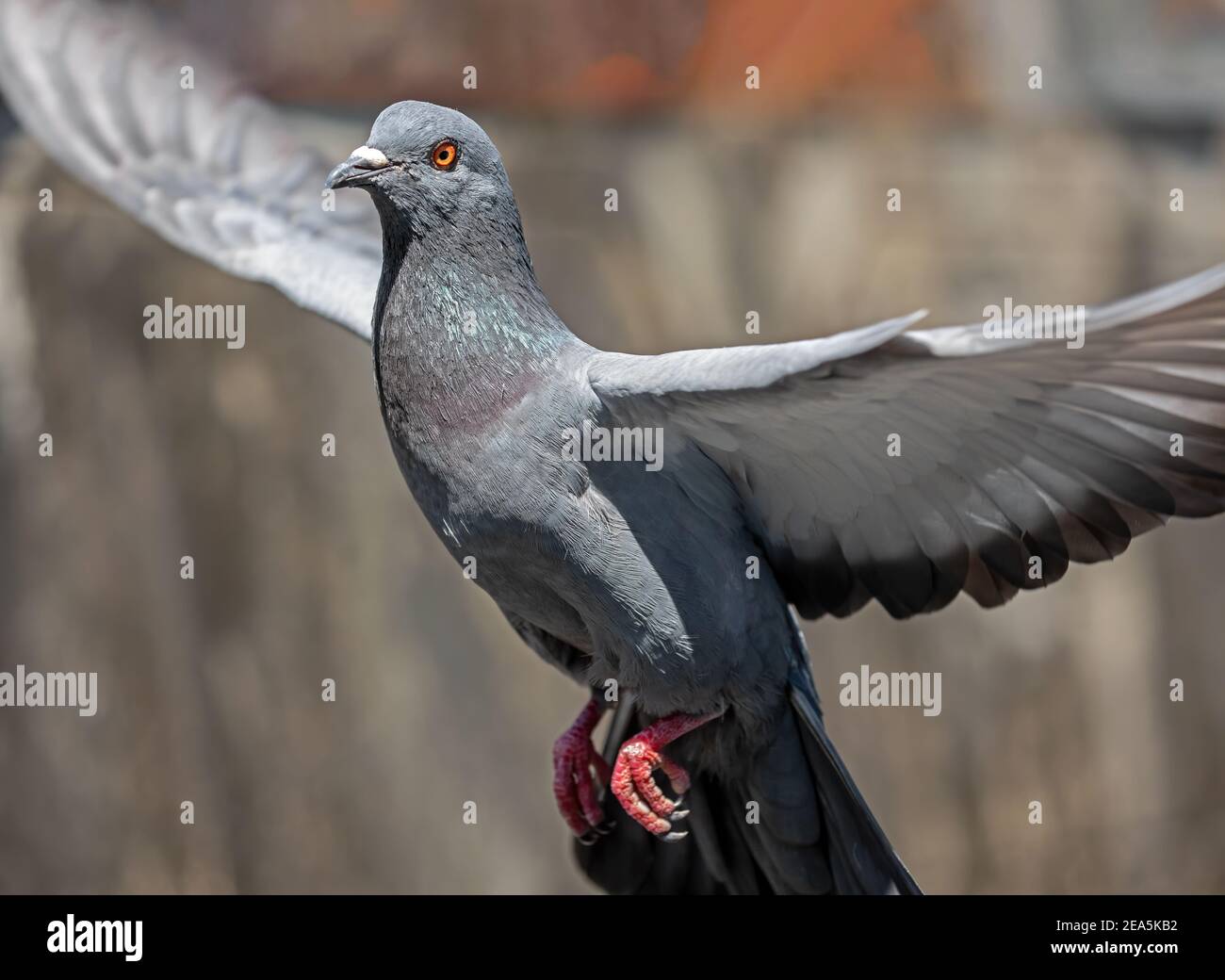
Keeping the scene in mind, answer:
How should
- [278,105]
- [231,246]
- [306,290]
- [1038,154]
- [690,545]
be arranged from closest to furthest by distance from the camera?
[690,545]
[306,290]
[231,246]
[278,105]
[1038,154]

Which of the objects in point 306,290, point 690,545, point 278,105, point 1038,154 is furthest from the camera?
point 1038,154

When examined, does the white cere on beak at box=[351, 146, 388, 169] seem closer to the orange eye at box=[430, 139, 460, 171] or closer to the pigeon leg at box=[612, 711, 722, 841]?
the orange eye at box=[430, 139, 460, 171]

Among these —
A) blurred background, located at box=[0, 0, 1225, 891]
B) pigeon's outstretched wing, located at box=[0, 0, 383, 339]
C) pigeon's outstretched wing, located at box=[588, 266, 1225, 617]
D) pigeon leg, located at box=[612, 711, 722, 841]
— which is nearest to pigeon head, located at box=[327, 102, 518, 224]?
pigeon's outstretched wing, located at box=[588, 266, 1225, 617]

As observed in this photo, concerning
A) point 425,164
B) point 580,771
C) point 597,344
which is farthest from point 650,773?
point 597,344

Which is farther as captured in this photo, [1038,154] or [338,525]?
[1038,154]

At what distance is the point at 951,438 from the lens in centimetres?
295

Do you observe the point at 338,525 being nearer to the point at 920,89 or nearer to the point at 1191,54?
the point at 920,89

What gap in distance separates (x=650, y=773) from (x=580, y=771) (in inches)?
15.2

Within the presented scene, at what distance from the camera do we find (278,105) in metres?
6.42

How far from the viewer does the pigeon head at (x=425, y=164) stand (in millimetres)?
3002

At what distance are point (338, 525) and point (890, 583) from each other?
13.0 feet

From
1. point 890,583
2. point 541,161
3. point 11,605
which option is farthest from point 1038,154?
point 11,605

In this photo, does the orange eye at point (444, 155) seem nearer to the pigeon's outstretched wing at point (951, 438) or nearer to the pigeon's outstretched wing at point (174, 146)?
the pigeon's outstretched wing at point (951, 438)

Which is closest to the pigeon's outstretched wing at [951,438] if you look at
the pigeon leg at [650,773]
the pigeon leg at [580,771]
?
the pigeon leg at [650,773]
